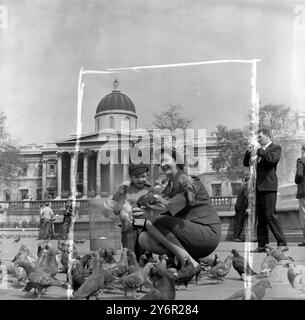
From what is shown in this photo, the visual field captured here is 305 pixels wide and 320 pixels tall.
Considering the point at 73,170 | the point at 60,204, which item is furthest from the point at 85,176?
the point at 60,204

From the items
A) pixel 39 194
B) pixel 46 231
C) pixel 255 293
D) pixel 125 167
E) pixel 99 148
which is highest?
pixel 99 148

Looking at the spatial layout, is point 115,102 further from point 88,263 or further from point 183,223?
point 88,263

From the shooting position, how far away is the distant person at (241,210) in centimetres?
488

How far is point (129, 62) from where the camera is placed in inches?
191

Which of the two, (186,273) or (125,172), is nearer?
(186,273)

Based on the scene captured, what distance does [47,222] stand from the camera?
500 centimetres

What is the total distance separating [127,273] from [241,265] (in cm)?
92

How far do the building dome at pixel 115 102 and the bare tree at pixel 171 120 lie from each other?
0.83 ft

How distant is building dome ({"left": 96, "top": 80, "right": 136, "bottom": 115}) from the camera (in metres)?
4.65

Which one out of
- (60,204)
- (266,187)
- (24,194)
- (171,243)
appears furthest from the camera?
(24,194)

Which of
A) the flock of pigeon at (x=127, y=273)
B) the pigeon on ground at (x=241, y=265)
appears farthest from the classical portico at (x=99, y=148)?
the pigeon on ground at (x=241, y=265)

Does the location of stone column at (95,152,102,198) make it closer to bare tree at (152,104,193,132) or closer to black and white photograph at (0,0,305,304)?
black and white photograph at (0,0,305,304)

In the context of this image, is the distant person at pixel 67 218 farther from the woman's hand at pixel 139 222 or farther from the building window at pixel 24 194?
the woman's hand at pixel 139 222

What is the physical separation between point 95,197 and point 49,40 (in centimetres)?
154
